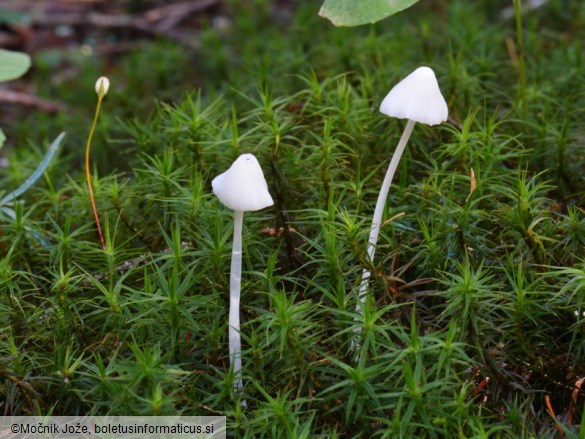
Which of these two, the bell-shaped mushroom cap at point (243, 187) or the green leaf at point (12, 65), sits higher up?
the green leaf at point (12, 65)

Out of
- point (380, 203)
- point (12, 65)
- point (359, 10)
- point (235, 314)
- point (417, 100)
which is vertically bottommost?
point (235, 314)

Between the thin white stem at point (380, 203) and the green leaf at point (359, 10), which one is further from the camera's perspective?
the green leaf at point (359, 10)

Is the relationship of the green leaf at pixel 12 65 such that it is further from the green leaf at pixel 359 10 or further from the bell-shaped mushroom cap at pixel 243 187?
the bell-shaped mushroom cap at pixel 243 187

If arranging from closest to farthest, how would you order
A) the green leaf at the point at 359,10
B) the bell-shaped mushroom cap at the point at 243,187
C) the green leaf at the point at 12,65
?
the bell-shaped mushroom cap at the point at 243,187 < the green leaf at the point at 359,10 < the green leaf at the point at 12,65

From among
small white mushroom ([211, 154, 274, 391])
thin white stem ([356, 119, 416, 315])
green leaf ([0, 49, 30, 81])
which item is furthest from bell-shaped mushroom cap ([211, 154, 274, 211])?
green leaf ([0, 49, 30, 81])

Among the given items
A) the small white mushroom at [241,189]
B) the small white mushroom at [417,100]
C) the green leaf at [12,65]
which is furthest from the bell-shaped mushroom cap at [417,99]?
the green leaf at [12,65]

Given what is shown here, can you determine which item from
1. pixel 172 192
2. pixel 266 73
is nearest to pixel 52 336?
pixel 172 192

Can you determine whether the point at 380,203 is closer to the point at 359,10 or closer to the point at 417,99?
the point at 417,99

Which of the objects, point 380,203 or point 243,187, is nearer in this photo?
point 243,187

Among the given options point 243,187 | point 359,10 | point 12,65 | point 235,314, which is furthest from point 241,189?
point 12,65
